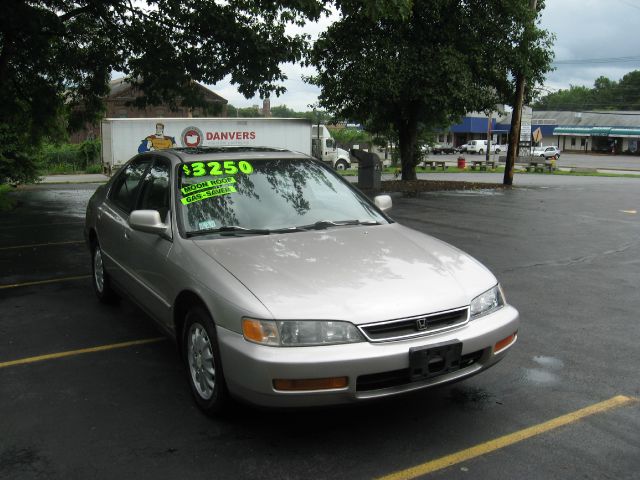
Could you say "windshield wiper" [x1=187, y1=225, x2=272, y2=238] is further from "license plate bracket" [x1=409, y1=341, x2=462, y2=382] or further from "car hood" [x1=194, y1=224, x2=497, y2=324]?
"license plate bracket" [x1=409, y1=341, x2=462, y2=382]

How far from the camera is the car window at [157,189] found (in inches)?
182

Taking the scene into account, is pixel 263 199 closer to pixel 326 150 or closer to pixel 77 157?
pixel 326 150

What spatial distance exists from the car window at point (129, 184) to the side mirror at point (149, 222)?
44.4 inches

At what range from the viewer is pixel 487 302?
146 inches

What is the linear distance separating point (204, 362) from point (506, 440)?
182 cm

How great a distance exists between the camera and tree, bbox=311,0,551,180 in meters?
19.4

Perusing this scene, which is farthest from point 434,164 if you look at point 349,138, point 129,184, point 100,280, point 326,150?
point 129,184

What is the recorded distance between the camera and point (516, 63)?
20.9m

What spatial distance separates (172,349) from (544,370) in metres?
2.90

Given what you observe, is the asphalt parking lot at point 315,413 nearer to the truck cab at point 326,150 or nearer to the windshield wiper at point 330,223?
the windshield wiper at point 330,223

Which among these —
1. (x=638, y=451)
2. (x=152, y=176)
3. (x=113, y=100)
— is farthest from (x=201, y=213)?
(x=113, y=100)

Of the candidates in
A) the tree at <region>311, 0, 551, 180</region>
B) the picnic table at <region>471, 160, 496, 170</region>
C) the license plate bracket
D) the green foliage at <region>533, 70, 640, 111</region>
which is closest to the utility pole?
the tree at <region>311, 0, 551, 180</region>

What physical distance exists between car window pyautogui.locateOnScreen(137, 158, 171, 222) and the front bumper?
1606 mm

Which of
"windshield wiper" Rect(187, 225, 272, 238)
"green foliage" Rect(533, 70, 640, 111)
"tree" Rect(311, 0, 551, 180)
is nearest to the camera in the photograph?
"windshield wiper" Rect(187, 225, 272, 238)
